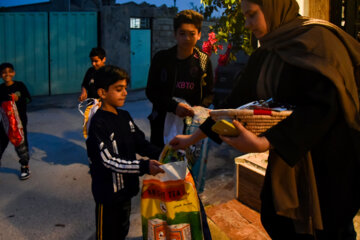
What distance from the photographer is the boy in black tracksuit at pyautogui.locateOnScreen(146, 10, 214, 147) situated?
3.63 meters

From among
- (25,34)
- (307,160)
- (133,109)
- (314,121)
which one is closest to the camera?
(314,121)

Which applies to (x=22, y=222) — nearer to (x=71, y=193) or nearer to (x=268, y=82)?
(x=71, y=193)

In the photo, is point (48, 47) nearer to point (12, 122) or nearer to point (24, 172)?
point (12, 122)

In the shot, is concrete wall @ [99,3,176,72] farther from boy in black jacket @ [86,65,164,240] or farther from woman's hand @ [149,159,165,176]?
woman's hand @ [149,159,165,176]

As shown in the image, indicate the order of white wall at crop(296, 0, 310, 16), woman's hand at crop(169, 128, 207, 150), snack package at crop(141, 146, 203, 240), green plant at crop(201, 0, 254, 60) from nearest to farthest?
1. woman's hand at crop(169, 128, 207, 150)
2. snack package at crop(141, 146, 203, 240)
3. white wall at crop(296, 0, 310, 16)
4. green plant at crop(201, 0, 254, 60)

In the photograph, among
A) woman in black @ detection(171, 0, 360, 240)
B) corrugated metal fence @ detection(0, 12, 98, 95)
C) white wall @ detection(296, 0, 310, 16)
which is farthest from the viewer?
corrugated metal fence @ detection(0, 12, 98, 95)

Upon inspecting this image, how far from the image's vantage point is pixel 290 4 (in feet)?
6.19

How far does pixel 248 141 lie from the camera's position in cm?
168

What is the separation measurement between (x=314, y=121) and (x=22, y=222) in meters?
3.33

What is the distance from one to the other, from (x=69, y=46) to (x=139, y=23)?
8.95 ft

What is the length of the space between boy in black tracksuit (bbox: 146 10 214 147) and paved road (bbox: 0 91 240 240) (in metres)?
1.14

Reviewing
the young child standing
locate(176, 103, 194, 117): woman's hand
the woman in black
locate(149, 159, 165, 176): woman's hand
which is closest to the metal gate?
the young child standing

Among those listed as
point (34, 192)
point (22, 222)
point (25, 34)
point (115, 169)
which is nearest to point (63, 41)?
point (25, 34)

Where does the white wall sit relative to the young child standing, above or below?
above
